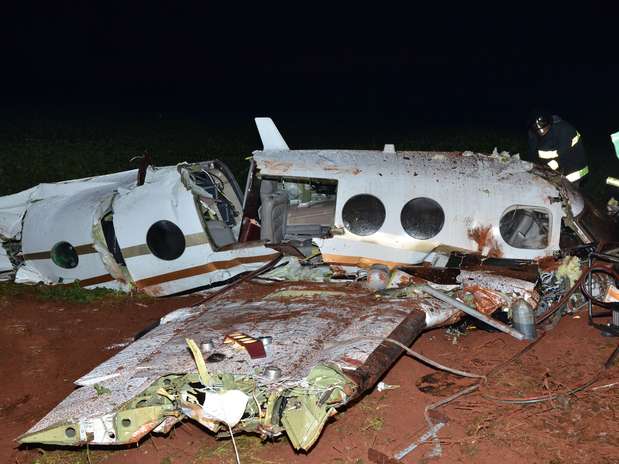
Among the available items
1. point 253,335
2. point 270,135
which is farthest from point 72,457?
point 270,135

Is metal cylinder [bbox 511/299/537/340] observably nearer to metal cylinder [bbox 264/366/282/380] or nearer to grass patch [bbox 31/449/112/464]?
metal cylinder [bbox 264/366/282/380]

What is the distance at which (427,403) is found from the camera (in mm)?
6203

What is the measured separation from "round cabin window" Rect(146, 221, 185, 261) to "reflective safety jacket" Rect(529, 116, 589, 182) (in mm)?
5458

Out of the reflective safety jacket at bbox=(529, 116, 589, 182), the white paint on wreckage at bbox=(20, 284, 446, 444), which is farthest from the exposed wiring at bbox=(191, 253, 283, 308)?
the reflective safety jacket at bbox=(529, 116, 589, 182)

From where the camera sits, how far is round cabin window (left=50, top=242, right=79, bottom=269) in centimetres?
895

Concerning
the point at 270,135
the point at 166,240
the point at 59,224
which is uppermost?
the point at 270,135

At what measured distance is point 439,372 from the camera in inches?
269

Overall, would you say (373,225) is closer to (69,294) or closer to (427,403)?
(427,403)

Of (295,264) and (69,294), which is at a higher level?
(295,264)

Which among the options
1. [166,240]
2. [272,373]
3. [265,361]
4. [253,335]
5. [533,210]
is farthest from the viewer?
[166,240]

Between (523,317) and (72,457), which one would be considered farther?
(523,317)

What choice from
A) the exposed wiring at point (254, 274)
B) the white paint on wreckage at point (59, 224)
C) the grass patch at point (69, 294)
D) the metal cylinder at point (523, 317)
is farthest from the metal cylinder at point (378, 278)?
the white paint on wreckage at point (59, 224)

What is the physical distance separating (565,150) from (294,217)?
412 cm

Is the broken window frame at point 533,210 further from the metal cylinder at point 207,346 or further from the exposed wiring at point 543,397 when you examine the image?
the metal cylinder at point 207,346
